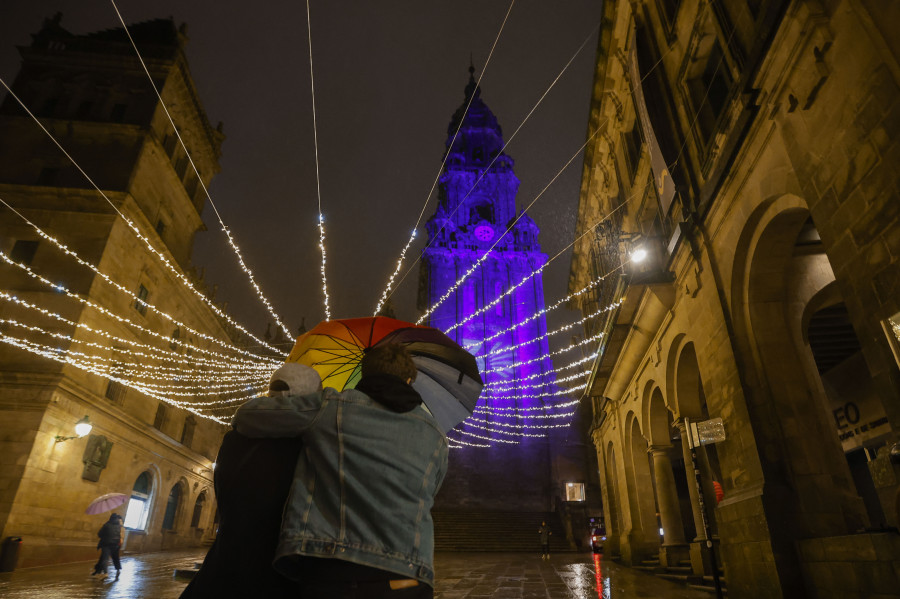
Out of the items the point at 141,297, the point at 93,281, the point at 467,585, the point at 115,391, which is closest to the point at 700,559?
the point at 467,585

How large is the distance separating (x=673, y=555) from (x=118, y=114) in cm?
2291

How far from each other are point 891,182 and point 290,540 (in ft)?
16.9

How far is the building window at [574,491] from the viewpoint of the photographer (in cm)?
3184

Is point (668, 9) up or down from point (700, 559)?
up

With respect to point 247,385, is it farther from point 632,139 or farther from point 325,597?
point 325,597

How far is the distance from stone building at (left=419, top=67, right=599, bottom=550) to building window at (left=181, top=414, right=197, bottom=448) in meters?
13.2

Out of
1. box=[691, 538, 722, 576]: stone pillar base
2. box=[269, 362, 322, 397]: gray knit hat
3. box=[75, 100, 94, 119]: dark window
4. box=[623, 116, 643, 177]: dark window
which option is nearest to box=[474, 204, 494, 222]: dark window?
box=[75, 100, 94, 119]: dark window

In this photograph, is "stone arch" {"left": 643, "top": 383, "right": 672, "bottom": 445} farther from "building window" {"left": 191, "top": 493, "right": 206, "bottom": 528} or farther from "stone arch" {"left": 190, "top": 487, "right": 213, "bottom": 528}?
"building window" {"left": 191, "top": 493, "right": 206, "bottom": 528}

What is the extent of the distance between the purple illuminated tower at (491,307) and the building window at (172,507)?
47.2 ft

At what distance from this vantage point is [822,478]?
6.24 meters

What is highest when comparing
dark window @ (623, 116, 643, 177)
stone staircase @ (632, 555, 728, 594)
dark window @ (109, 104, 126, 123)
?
dark window @ (109, 104, 126, 123)

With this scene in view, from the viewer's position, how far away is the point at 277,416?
1766 millimetres

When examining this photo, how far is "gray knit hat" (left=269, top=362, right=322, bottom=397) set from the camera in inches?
75.2

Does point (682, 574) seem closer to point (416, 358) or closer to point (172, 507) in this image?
point (416, 358)
